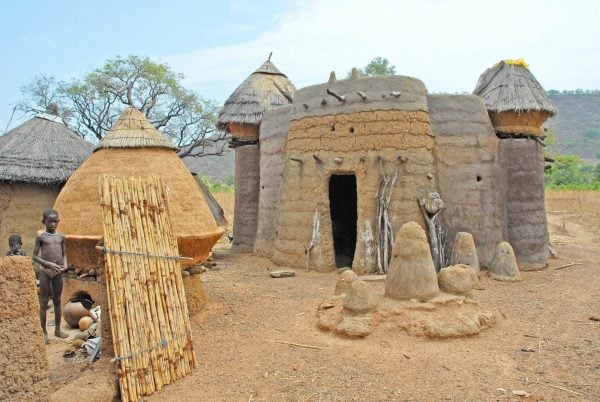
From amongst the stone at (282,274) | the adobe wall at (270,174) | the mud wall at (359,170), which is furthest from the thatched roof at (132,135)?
the adobe wall at (270,174)

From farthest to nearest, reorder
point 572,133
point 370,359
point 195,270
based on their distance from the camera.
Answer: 1. point 572,133
2. point 195,270
3. point 370,359

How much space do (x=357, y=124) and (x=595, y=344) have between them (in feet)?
19.8

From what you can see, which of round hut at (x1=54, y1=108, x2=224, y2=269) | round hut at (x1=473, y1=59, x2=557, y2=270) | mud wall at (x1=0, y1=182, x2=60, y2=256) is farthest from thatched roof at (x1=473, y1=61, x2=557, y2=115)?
mud wall at (x1=0, y1=182, x2=60, y2=256)

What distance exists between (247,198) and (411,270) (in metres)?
7.61

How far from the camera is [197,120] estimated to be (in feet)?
76.1

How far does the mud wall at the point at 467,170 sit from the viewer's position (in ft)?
33.7

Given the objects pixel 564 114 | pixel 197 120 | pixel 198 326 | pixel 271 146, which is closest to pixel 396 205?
pixel 271 146

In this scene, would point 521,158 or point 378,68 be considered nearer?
point 521,158

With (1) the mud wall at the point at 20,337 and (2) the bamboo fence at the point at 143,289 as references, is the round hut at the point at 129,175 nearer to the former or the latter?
(2) the bamboo fence at the point at 143,289

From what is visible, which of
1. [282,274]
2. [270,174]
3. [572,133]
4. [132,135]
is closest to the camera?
[132,135]

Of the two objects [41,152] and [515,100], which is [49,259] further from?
[515,100]

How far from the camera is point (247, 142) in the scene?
45.1ft

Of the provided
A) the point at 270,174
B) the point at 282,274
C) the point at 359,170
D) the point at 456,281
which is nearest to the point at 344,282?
the point at 456,281

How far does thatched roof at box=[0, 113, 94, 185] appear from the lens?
10.1m
